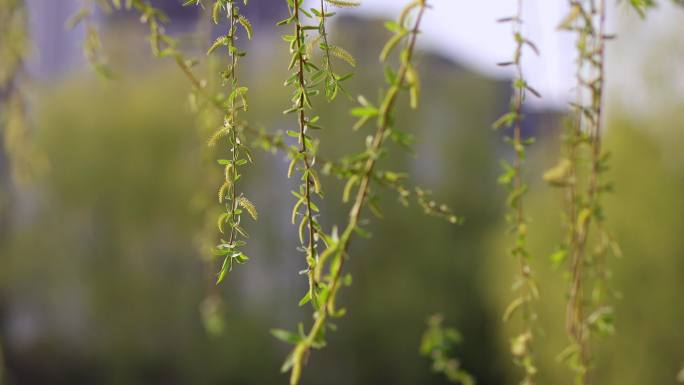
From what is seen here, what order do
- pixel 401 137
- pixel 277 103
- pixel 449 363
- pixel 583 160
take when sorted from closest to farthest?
pixel 401 137, pixel 583 160, pixel 449 363, pixel 277 103

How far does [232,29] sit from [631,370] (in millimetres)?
5020

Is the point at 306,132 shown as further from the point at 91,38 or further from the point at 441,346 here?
the point at 441,346

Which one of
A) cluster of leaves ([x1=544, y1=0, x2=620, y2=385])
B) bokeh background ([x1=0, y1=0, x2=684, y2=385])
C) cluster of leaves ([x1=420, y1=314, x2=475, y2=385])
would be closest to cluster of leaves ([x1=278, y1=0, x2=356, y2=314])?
cluster of leaves ([x1=544, y1=0, x2=620, y2=385])

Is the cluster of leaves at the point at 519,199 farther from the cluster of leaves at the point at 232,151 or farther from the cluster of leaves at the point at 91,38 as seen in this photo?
the cluster of leaves at the point at 91,38

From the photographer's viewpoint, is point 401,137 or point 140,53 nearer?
point 401,137

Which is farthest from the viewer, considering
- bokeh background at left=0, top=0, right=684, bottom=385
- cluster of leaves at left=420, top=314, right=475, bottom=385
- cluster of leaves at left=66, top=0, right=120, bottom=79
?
bokeh background at left=0, top=0, right=684, bottom=385

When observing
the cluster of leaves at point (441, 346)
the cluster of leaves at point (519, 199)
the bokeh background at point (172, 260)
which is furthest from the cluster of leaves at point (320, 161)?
the bokeh background at point (172, 260)

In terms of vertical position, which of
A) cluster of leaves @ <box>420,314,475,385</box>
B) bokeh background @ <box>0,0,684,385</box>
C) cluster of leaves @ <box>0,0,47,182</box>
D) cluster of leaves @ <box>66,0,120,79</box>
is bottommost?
bokeh background @ <box>0,0,684,385</box>

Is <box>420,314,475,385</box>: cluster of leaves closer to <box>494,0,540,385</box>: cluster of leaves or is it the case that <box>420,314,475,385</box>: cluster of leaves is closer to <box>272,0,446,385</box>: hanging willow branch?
<box>494,0,540,385</box>: cluster of leaves

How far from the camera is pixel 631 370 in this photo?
16.3 ft

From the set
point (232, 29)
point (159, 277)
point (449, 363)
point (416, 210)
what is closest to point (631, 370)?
point (416, 210)

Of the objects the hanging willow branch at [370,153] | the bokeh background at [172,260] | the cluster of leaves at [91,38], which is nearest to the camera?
the hanging willow branch at [370,153]

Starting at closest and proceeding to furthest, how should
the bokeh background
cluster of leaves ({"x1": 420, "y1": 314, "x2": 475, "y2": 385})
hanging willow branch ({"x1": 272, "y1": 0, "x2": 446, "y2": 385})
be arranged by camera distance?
1. hanging willow branch ({"x1": 272, "y1": 0, "x2": 446, "y2": 385})
2. cluster of leaves ({"x1": 420, "y1": 314, "x2": 475, "y2": 385})
3. the bokeh background

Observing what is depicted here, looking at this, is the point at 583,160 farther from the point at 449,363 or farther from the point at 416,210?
the point at 416,210
